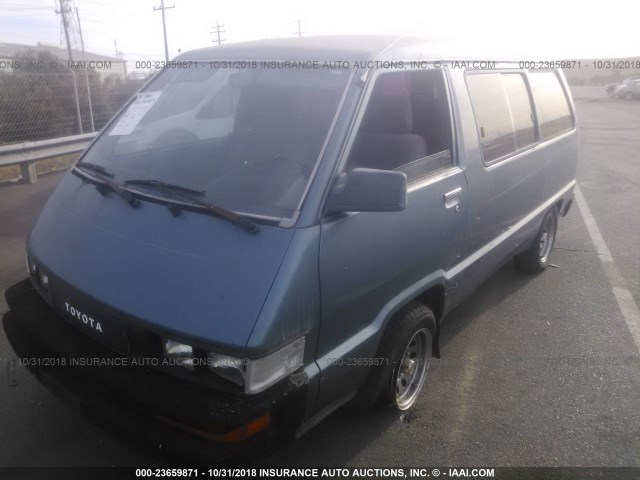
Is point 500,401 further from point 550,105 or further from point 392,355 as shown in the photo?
point 550,105

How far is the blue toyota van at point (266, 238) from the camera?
212 centimetres

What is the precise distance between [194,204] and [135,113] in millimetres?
1193

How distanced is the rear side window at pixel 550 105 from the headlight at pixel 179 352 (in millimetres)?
3514

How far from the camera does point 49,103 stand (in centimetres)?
910

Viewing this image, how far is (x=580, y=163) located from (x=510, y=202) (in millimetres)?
9316

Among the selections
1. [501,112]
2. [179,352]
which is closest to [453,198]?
[501,112]

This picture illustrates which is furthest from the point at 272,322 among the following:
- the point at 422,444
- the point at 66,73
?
the point at 66,73

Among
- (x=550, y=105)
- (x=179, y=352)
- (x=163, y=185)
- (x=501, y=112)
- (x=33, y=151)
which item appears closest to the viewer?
(x=179, y=352)

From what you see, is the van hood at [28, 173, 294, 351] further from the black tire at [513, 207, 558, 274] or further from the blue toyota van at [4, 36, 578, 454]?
the black tire at [513, 207, 558, 274]

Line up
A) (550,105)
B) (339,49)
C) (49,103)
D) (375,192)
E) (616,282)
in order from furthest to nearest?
(49,103), (616,282), (550,105), (339,49), (375,192)

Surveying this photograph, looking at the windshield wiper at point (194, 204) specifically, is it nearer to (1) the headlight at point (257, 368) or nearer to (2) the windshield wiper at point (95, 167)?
(2) the windshield wiper at point (95, 167)

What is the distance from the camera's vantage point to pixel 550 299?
470 cm

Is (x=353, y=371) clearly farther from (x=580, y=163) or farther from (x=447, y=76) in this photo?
(x=580, y=163)

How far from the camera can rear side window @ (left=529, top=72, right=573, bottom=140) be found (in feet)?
14.7
